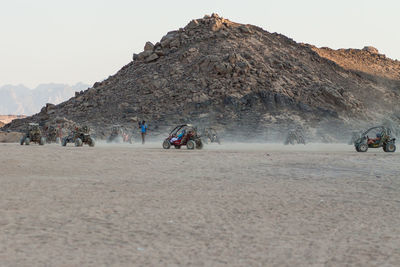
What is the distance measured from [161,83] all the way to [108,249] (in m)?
58.3

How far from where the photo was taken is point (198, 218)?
803cm

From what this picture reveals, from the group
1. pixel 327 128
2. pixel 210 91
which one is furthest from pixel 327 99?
pixel 210 91

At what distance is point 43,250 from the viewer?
19.6ft

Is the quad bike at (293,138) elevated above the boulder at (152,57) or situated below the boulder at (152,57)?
below

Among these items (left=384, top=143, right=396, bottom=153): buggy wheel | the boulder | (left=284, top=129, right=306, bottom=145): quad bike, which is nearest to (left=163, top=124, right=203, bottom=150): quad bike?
(left=384, top=143, right=396, bottom=153): buggy wheel

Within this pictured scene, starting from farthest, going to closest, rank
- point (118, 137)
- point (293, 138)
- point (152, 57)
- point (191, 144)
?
point (152, 57)
point (118, 137)
point (293, 138)
point (191, 144)

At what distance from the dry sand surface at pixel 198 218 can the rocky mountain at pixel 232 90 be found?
39763 mm

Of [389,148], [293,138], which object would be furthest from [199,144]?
[293,138]

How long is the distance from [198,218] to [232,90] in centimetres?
5321

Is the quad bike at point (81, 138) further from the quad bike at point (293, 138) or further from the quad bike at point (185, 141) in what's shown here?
the quad bike at point (293, 138)

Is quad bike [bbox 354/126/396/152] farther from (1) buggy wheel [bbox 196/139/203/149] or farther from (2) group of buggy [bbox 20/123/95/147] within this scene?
(2) group of buggy [bbox 20/123/95/147]

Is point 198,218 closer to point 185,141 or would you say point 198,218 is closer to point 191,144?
point 191,144

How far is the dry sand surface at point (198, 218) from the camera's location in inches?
230

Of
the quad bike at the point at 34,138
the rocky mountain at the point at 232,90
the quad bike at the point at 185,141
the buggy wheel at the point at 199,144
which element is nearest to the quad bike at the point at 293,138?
the rocky mountain at the point at 232,90
